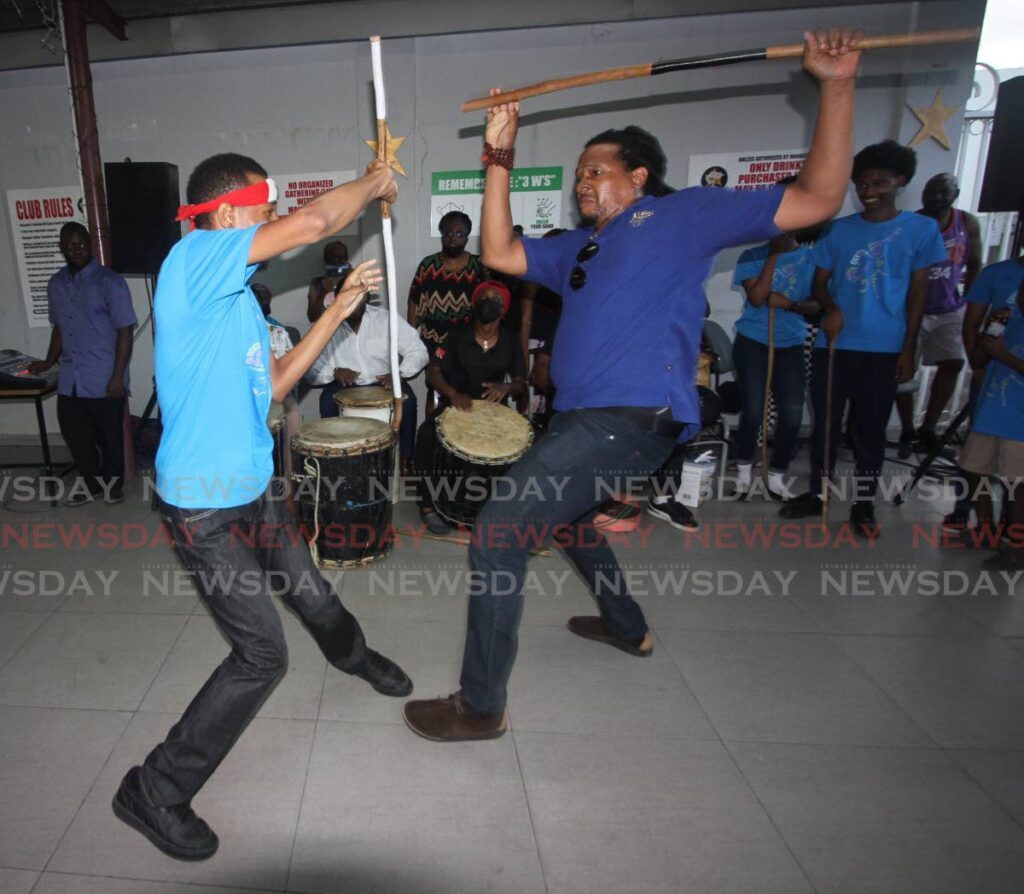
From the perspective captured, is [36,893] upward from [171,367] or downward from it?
→ downward

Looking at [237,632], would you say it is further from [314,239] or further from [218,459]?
[314,239]

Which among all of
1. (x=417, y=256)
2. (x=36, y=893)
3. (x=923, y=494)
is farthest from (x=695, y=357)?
(x=417, y=256)

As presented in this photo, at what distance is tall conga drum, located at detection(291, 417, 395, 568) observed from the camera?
10.4 feet

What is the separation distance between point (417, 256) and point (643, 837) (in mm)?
5270

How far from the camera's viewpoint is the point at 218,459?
5.21ft

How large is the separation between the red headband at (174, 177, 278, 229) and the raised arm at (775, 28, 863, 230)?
1320 mm

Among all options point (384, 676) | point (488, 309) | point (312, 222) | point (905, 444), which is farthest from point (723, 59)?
point (905, 444)

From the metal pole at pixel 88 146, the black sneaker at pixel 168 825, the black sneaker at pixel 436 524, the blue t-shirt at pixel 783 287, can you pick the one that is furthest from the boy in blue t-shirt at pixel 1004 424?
the metal pole at pixel 88 146

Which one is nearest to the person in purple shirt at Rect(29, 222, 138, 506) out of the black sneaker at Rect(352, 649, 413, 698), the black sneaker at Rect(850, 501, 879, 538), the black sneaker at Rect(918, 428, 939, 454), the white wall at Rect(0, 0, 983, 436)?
the white wall at Rect(0, 0, 983, 436)

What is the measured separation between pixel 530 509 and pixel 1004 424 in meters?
3.02

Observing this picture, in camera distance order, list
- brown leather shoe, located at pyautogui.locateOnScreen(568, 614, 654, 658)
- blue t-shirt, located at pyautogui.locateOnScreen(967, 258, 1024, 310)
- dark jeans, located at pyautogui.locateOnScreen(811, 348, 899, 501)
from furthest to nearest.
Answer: dark jeans, located at pyautogui.locateOnScreen(811, 348, 899, 501) < blue t-shirt, located at pyautogui.locateOnScreen(967, 258, 1024, 310) < brown leather shoe, located at pyautogui.locateOnScreen(568, 614, 654, 658)

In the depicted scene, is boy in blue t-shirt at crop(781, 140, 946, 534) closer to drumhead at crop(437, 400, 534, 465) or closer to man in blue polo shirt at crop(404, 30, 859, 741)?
drumhead at crop(437, 400, 534, 465)

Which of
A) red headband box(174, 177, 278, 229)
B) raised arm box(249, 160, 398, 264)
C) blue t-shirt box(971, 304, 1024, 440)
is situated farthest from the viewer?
blue t-shirt box(971, 304, 1024, 440)

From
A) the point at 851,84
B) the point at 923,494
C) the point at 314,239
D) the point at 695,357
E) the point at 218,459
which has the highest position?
the point at 851,84
